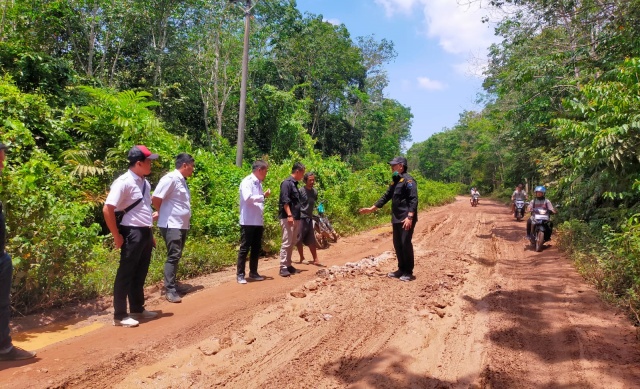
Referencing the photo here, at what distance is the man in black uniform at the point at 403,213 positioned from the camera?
6145 millimetres

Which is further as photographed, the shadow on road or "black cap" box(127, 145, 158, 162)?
"black cap" box(127, 145, 158, 162)

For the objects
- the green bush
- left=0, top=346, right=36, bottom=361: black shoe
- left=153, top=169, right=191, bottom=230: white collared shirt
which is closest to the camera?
left=0, top=346, right=36, bottom=361: black shoe

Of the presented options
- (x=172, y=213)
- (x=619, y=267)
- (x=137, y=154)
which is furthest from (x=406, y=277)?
(x=137, y=154)

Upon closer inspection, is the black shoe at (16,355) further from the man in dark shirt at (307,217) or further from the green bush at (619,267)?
the green bush at (619,267)

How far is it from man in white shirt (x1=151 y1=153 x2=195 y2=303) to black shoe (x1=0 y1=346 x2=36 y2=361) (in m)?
1.84

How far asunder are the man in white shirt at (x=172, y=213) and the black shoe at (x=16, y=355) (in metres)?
1.84

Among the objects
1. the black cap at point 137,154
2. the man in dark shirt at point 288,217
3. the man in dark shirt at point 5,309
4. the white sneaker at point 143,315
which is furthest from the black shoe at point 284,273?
the man in dark shirt at point 5,309

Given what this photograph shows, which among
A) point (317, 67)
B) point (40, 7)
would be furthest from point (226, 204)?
point (317, 67)

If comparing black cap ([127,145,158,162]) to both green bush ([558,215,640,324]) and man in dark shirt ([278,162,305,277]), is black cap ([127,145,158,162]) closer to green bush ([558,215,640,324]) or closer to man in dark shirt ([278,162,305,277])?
man in dark shirt ([278,162,305,277])

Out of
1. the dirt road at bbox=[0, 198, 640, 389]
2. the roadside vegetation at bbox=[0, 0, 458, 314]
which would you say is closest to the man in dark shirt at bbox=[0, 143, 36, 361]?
the dirt road at bbox=[0, 198, 640, 389]

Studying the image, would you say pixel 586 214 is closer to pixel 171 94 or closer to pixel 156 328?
pixel 156 328

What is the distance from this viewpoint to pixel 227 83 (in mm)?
24266

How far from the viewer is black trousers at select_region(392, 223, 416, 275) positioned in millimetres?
6176

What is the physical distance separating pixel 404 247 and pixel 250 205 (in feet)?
7.58
